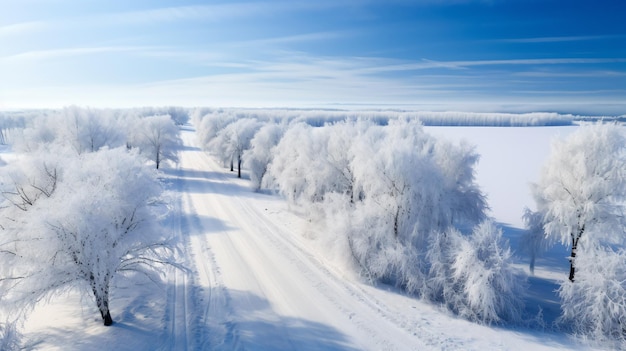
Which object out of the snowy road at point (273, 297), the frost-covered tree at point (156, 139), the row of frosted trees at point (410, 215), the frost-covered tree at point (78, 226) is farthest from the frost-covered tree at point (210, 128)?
the frost-covered tree at point (78, 226)

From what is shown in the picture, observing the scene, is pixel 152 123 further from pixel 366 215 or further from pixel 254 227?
pixel 366 215

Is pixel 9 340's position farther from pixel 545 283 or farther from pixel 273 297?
pixel 545 283

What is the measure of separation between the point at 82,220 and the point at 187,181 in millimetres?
36371

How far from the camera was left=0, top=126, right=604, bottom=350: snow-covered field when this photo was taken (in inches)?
537

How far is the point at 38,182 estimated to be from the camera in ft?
50.2

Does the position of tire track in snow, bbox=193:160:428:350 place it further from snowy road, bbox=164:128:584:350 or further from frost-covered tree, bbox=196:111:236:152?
frost-covered tree, bbox=196:111:236:152

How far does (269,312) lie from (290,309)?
1061 mm

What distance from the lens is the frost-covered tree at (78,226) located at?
11805 mm

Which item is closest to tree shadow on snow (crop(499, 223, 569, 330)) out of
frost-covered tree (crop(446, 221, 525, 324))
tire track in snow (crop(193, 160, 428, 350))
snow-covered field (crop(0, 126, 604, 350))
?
snow-covered field (crop(0, 126, 604, 350))

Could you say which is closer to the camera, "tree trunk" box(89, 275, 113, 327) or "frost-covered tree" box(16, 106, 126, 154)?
"tree trunk" box(89, 275, 113, 327)

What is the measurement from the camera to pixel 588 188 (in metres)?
18.0

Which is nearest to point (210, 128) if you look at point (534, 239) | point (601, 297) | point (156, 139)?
point (156, 139)

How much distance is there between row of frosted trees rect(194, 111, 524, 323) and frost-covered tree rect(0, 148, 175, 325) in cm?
1147

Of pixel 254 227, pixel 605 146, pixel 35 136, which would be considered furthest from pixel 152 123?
pixel 605 146
